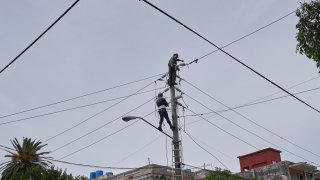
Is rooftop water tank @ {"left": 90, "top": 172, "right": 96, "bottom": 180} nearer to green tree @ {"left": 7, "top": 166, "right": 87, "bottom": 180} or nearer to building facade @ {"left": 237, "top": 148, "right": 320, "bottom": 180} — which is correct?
green tree @ {"left": 7, "top": 166, "right": 87, "bottom": 180}

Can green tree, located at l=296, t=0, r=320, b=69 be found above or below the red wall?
below

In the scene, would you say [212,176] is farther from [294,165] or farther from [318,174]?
[318,174]

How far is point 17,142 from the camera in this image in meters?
46.3

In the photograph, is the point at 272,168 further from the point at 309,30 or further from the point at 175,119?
the point at 309,30

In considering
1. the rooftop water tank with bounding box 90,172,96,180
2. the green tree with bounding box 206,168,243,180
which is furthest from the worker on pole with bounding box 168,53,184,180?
the rooftop water tank with bounding box 90,172,96,180

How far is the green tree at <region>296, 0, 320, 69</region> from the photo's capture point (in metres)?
13.1

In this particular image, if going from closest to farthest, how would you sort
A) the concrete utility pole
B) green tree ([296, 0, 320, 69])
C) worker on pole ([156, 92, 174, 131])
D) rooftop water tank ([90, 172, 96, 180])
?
green tree ([296, 0, 320, 69]) < the concrete utility pole < worker on pole ([156, 92, 174, 131]) < rooftop water tank ([90, 172, 96, 180])

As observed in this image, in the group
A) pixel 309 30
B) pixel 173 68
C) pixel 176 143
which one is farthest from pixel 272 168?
pixel 309 30

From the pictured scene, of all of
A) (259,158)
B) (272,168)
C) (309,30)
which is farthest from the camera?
(259,158)

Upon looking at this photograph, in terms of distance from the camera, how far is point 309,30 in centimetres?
1328

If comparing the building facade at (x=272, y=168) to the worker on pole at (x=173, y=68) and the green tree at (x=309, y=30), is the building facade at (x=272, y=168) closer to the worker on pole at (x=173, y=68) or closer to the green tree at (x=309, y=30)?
the worker on pole at (x=173, y=68)

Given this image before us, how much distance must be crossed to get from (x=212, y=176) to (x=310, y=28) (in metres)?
22.6

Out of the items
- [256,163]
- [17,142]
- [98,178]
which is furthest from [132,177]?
[256,163]

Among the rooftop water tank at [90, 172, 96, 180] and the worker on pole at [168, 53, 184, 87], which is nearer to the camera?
the worker on pole at [168, 53, 184, 87]
